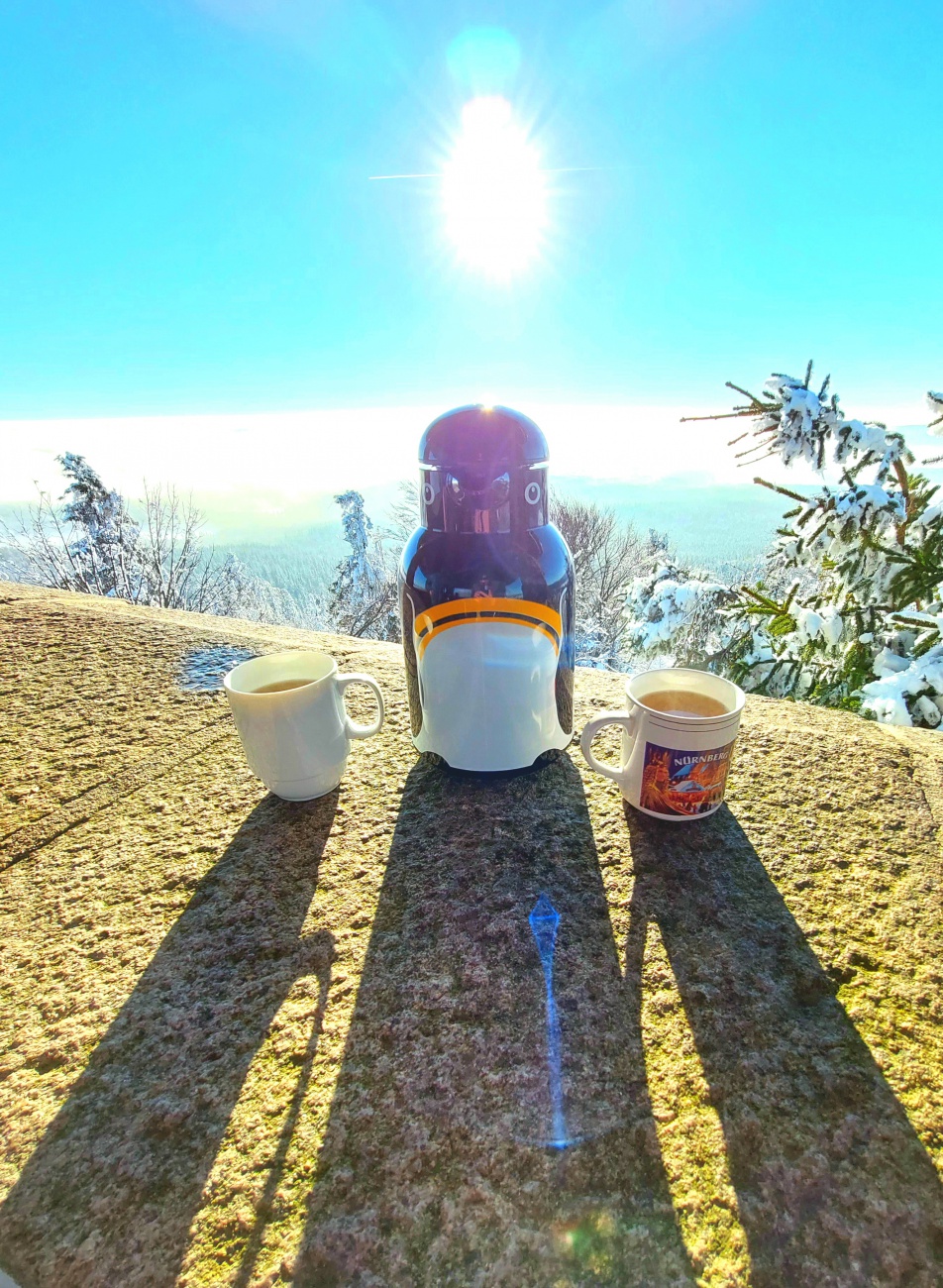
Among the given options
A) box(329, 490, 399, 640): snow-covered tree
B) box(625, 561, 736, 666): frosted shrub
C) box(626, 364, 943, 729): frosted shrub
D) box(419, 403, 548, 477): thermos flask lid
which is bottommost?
box(329, 490, 399, 640): snow-covered tree

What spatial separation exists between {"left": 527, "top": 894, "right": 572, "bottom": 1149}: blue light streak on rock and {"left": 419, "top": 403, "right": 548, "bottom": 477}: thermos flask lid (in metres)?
0.65

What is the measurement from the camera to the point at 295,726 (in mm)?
912

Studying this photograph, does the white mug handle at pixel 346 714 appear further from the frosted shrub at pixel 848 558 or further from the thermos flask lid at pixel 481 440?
the frosted shrub at pixel 848 558

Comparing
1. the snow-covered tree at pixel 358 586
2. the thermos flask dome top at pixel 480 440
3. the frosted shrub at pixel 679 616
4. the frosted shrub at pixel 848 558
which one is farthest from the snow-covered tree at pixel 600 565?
the thermos flask dome top at pixel 480 440

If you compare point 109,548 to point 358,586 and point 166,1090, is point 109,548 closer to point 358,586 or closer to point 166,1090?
point 358,586

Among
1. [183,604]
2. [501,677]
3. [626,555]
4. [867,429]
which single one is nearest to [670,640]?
[867,429]

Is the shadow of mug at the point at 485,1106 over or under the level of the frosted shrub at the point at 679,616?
over

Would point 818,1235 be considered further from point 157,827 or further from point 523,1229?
point 157,827

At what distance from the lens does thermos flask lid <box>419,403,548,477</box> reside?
91 cm

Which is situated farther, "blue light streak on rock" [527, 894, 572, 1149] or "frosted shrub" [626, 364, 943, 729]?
"frosted shrub" [626, 364, 943, 729]

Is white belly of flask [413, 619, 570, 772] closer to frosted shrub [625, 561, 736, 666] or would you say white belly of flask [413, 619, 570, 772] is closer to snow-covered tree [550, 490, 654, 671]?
frosted shrub [625, 561, 736, 666]

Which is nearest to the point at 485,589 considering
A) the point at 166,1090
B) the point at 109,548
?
the point at 166,1090

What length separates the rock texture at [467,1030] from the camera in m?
0.47

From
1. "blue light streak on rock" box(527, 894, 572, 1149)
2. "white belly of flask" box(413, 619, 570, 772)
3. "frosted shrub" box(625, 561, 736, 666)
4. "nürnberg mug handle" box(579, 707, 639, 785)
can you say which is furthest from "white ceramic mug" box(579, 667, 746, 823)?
"frosted shrub" box(625, 561, 736, 666)
